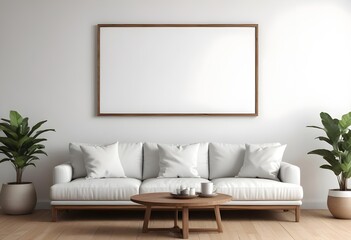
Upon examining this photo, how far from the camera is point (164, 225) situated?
595cm

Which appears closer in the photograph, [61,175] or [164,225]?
[164,225]

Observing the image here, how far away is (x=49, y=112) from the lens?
7145mm

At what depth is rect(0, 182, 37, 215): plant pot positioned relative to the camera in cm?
655

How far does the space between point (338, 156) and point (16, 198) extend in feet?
11.9

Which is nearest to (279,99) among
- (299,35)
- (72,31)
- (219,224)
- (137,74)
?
(299,35)

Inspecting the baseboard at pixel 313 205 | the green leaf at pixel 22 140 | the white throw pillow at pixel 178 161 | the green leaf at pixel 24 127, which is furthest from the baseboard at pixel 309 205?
the white throw pillow at pixel 178 161

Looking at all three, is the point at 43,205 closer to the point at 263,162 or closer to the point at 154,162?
the point at 154,162

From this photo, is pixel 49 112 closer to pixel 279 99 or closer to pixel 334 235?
pixel 279 99

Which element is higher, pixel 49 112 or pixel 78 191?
pixel 49 112

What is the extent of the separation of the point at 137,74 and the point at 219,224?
240 cm

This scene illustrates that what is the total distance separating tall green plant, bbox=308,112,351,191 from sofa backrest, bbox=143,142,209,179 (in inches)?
48.3

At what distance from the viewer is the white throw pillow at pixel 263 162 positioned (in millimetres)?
6504

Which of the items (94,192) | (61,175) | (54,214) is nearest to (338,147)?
(94,192)

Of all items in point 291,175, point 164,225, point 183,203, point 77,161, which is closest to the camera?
point 183,203
